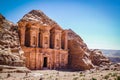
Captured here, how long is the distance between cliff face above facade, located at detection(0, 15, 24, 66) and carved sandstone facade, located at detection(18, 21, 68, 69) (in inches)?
116

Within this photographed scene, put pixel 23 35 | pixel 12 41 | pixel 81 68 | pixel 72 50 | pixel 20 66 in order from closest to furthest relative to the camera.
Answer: pixel 20 66
pixel 12 41
pixel 23 35
pixel 81 68
pixel 72 50

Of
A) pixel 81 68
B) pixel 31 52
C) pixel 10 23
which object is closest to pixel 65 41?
pixel 81 68

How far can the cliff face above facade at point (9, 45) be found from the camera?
1070 inches

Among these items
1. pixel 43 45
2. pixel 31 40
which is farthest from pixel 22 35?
pixel 43 45

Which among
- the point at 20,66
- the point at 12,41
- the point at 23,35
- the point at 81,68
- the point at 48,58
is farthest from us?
the point at 81,68

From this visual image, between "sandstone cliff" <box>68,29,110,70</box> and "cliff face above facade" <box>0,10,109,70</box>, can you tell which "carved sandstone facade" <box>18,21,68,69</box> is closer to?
"cliff face above facade" <box>0,10,109,70</box>

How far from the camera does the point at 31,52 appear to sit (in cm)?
3625

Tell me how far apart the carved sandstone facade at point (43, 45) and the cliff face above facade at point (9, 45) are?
9.67ft

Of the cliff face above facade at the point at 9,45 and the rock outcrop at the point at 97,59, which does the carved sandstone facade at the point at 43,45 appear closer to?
the cliff face above facade at the point at 9,45

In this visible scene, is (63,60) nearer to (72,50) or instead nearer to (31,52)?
(72,50)

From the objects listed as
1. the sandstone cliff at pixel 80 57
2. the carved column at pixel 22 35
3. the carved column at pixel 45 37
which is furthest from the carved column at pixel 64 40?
the carved column at pixel 22 35

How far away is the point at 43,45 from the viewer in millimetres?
39062

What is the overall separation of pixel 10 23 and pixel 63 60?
1507 centimetres

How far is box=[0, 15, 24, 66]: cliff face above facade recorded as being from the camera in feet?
89.2
